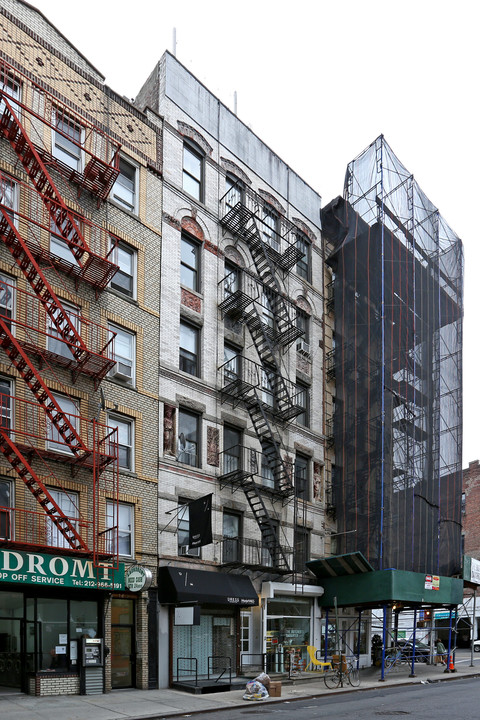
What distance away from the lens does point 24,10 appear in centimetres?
2297

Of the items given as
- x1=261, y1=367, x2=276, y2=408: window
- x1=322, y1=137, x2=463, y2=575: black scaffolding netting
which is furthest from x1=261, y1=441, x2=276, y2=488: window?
x1=322, y1=137, x2=463, y2=575: black scaffolding netting

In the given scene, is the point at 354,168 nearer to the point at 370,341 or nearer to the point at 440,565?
the point at 370,341

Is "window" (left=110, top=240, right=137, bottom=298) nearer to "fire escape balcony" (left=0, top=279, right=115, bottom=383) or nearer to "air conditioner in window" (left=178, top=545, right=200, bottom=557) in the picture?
"fire escape balcony" (left=0, top=279, right=115, bottom=383)

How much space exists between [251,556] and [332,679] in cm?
494

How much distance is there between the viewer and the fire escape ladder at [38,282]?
20.2 meters

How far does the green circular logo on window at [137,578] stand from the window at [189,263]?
10.5 m

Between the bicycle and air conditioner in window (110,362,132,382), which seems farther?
the bicycle

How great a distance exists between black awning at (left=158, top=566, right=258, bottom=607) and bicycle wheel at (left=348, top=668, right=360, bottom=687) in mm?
4169

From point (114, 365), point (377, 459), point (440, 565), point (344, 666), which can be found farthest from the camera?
point (440, 565)

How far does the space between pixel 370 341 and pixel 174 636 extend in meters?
15.8

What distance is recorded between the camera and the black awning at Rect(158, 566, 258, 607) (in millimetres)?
22906

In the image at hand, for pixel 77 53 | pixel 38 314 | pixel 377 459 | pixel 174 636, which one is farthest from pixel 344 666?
pixel 77 53

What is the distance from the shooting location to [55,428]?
70.2 ft

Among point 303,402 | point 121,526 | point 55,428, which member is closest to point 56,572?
point 121,526
